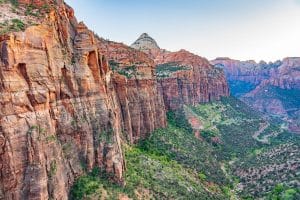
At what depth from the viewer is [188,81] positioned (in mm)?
158375

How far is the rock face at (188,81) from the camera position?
141625mm

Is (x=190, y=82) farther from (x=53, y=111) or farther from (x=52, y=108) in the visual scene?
(x=52, y=108)

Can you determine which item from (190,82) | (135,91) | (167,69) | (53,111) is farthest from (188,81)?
(53,111)

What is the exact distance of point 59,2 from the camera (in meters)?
66.4

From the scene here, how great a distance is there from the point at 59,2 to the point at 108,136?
75.9 feet

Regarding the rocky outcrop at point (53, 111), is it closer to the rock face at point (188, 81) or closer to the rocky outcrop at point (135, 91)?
the rocky outcrop at point (135, 91)

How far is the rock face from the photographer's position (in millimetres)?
141625

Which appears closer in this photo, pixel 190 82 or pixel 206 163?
pixel 206 163

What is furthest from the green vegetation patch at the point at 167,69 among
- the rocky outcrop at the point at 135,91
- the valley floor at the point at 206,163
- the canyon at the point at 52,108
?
the canyon at the point at 52,108

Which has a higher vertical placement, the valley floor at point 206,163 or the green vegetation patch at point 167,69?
the green vegetation patch at point 167,69

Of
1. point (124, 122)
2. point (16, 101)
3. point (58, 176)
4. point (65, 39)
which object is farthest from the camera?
point (124, 122)

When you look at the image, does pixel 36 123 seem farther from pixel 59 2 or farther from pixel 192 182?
pixel 192 182

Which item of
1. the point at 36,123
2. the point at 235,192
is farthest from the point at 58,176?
the point at 235,192

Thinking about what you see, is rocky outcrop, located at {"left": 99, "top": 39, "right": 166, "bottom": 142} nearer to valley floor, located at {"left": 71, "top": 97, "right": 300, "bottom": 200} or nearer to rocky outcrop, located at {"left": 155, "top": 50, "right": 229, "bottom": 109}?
valley floor, located at {"left": 71, "top": 97, "right": 300, "bottom": 200}
